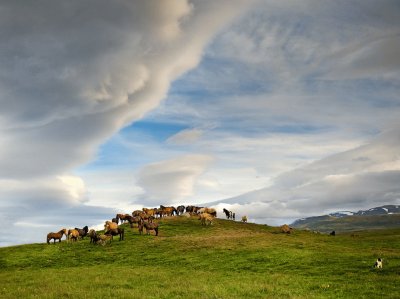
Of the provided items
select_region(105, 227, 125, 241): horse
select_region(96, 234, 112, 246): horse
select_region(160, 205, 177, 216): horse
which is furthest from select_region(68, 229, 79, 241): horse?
select_region(160, 205, 177, 216): horse

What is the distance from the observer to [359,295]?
25.4 meters

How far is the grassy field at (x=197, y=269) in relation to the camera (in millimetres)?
Result: 27969

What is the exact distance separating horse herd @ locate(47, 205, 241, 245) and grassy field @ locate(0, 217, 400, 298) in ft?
6.71

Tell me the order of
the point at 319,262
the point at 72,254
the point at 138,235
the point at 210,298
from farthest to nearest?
1. the point at 138,235
2. the point at 72,254
3. the point at 319,262
4. the point at 210,298

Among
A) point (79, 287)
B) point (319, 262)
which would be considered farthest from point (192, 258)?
point (79, 287)

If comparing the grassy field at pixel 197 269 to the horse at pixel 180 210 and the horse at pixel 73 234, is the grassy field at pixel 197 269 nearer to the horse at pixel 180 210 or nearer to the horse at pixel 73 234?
the horse at pixel 73 234

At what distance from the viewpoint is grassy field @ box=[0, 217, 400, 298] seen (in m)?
28.0

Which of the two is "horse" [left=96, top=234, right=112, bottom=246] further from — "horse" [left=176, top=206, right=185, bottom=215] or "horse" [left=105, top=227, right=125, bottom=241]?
"horse" [left=176, top=206, right=185, bottom=215]

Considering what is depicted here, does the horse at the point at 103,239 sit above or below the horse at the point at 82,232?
below

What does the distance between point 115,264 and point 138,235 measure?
18.8 metres

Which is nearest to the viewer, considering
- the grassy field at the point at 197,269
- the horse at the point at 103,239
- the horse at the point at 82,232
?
the grassy field at the point at 197,269

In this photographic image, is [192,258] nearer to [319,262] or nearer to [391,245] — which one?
[319,262]

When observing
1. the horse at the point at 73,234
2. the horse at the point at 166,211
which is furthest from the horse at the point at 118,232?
the horse at the point at 166,211

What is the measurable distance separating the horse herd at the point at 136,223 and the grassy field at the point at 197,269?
6.71 ft
